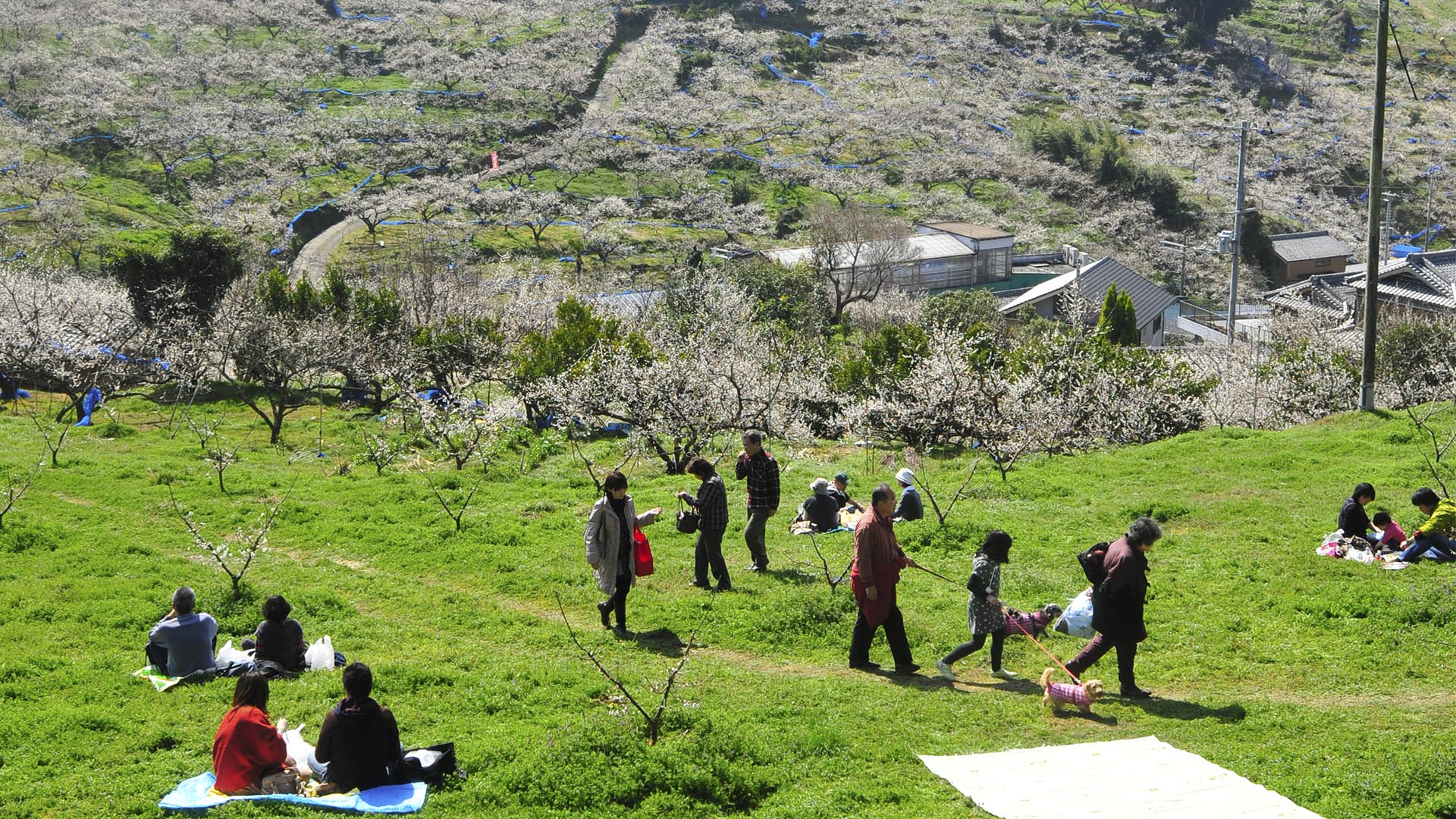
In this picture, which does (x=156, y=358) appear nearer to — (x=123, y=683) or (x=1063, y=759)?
(x=123, y=683)

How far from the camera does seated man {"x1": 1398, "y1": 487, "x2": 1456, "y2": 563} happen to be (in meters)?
13.6

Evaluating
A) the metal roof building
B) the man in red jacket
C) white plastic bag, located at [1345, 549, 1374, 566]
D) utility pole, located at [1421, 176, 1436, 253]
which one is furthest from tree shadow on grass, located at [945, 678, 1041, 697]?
utility pole, located at [1421, 176, 1436, 253]

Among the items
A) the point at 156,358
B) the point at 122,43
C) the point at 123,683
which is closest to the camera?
the point at 123,683

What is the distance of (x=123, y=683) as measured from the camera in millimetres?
10578

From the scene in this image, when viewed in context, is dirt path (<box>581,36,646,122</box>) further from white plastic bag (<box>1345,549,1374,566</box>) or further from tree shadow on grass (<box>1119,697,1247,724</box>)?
tree shadow on grass (<box>1119,697,1247,724</box>)

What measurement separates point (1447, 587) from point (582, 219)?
67.3 meters

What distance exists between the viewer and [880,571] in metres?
10.5

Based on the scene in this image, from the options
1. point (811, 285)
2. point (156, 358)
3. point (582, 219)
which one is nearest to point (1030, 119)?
point (582, 219)

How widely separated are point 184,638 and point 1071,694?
8.84 meters

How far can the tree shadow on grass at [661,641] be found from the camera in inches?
469

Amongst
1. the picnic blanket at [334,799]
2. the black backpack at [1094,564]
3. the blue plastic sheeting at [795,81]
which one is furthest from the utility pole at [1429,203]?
the picnic blanket at [334,799]

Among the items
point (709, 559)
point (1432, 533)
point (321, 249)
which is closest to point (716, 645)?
point (709, 559)

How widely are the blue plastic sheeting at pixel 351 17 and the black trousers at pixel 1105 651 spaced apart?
120246 mm

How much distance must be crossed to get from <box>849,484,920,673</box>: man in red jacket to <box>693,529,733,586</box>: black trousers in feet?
10.2
